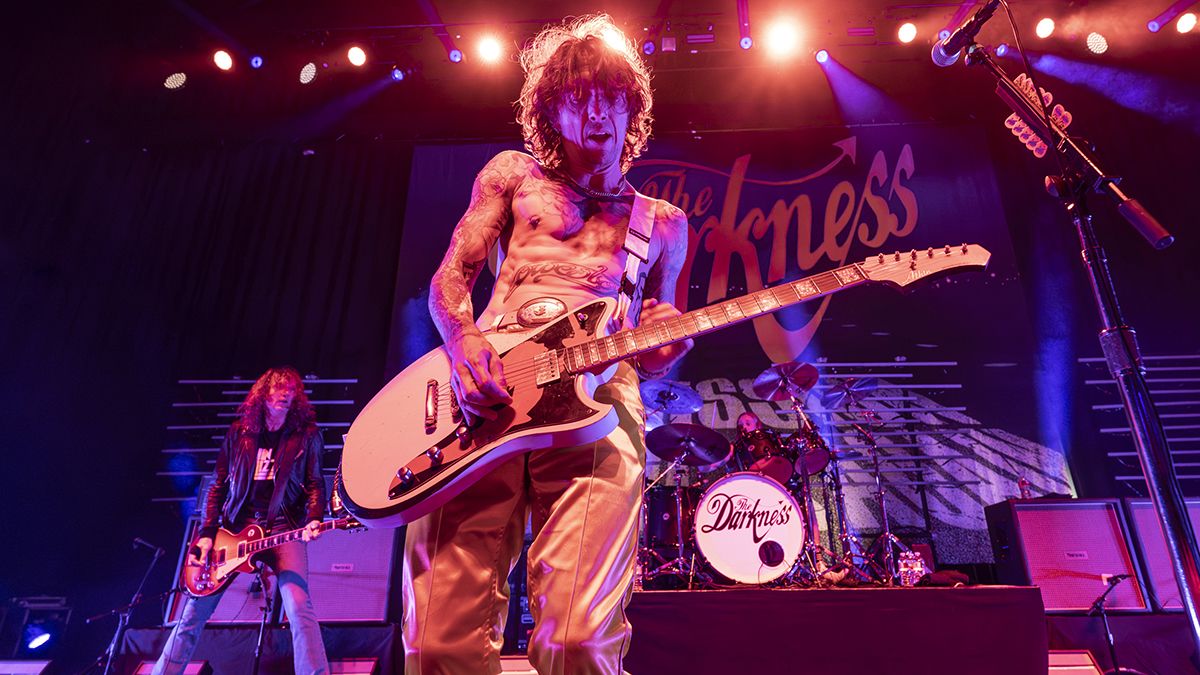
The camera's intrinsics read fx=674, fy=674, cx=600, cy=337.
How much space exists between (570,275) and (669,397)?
501 cm

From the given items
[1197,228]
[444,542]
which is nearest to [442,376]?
[444,542]

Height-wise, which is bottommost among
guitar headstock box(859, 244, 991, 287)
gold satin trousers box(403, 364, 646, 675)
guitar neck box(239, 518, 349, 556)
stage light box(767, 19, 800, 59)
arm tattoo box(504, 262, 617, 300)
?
gold satin trousers box(403, 364, 646, 675)

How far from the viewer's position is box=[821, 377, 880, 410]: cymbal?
283 inches

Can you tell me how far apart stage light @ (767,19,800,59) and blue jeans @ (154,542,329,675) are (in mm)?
8220

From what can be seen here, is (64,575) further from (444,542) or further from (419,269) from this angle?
(444,542)

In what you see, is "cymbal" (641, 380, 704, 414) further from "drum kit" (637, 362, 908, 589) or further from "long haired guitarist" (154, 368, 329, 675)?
"long haired guitarist" (154, 368, 329, 675)

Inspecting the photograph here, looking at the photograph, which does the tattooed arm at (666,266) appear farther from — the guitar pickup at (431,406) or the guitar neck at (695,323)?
the guitar pickup at (431,406)

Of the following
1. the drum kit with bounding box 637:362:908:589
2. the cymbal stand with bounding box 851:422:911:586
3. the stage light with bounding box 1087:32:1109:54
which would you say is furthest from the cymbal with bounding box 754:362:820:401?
the stage light with bounding box 1087:32:1109:54

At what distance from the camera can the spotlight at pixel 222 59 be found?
909 cm

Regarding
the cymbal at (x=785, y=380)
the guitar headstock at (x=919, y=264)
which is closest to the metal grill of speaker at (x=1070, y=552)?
the cymbal at (x=785, y=380)

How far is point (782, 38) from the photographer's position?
29.6 ft

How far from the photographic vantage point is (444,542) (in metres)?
1.99

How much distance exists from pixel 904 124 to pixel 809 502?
557 centimetres

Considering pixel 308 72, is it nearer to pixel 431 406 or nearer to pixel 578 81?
pixel 578 81
